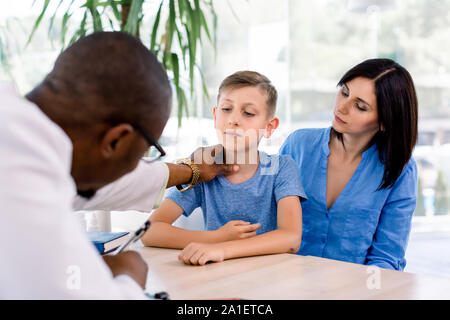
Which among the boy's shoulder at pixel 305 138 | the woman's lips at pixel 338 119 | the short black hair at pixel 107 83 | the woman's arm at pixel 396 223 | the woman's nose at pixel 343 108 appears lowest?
the woman's arm at pixel 396 223

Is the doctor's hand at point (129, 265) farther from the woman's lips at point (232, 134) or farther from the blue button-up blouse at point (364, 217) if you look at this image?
the blue button-up blouse at point (364, 217)

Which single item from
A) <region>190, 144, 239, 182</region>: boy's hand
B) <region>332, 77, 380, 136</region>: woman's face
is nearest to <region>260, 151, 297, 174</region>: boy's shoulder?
<region>190, 144, 239, 182</region>: boy's hand

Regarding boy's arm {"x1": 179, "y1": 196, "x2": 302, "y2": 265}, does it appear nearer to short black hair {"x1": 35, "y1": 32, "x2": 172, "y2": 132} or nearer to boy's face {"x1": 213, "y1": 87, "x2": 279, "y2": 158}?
boy's face {"x1": 213, "y1": 87, "x2": 279, "y2": 158}

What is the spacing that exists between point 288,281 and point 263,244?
267 mm

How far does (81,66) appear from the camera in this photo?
2.31ft

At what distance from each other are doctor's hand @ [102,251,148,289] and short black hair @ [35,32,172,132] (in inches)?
11.5

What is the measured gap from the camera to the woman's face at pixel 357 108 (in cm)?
165

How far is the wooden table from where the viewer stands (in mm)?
911

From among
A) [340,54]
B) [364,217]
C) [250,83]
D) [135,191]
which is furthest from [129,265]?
[340,54]

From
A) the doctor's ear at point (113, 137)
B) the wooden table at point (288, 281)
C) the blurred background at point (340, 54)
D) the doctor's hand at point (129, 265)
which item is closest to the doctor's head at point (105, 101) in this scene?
the doctor's ear at point (113, 137)

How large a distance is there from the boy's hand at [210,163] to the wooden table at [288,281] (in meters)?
0.46

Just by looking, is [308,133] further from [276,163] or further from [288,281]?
[288,281]

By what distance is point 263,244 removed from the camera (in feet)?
4.13
